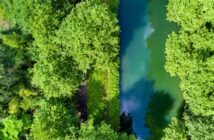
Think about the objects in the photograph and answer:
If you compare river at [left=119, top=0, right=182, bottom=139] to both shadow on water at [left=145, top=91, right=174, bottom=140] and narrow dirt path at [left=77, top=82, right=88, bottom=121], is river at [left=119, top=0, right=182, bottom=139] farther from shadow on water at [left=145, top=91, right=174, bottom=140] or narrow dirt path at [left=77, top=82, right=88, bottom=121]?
narrow dirt path at [left=77, top=82, right=88, bottom=121]

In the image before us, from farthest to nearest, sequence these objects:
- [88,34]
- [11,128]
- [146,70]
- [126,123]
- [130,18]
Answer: [130,18], [146,70], [126,123], [11,128], [88,34]

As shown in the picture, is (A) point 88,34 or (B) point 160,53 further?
(B) point 160,53

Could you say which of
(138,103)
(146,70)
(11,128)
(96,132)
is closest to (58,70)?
(96,132)

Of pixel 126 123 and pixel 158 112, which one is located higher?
pixel 158 112

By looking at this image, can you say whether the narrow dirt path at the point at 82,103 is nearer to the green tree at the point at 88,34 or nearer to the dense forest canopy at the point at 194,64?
the green tree at the point at 88,34

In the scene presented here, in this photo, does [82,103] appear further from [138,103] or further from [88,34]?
[88,34]

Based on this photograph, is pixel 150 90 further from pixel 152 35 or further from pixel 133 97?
pixel 152 35

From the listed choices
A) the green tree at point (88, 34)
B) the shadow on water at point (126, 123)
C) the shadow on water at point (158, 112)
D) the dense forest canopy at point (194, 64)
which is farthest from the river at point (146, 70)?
the green tree at point (88, 34)
